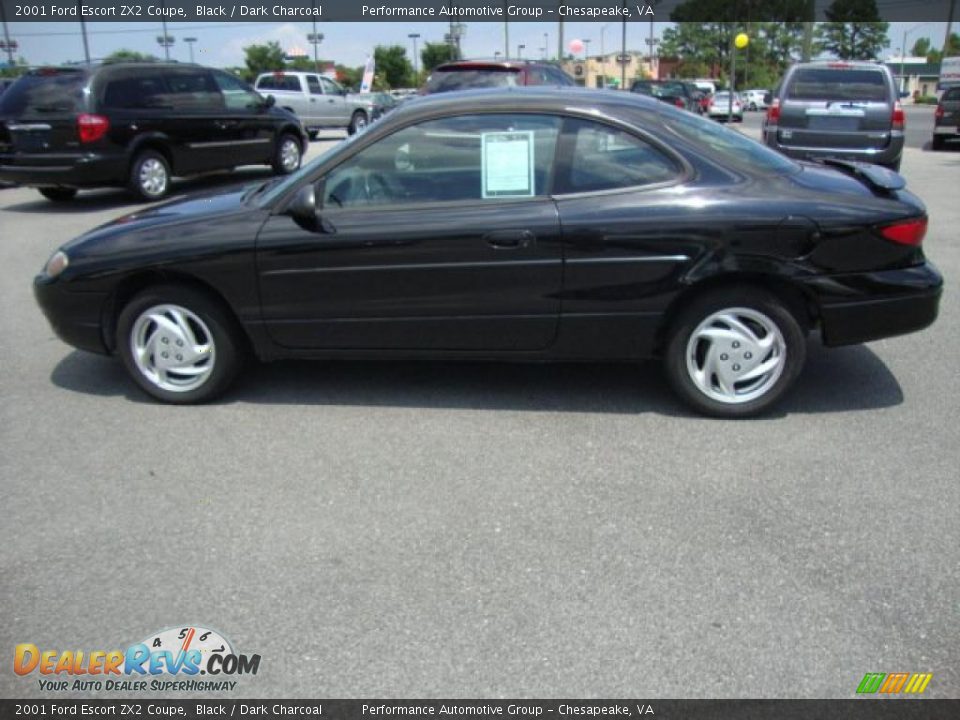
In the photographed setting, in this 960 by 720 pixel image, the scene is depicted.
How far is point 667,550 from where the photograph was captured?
122 inches

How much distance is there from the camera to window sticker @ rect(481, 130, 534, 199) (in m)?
4.13

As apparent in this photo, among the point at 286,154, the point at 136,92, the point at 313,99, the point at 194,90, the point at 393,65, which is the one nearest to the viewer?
the point at 136,92

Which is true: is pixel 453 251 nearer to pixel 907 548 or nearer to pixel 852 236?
pixel 852 236

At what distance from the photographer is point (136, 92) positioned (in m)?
11.2

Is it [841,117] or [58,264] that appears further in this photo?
[841,117]

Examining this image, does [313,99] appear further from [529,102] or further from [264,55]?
[264,55]

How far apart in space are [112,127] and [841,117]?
944 centimetres

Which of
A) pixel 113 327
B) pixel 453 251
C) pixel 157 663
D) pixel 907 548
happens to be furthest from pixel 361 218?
pixel 907 548

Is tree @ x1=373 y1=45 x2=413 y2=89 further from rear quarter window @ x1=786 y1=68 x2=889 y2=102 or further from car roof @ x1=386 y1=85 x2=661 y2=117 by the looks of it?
car roof @ x1=386 y1=85 x2=661 y2=117

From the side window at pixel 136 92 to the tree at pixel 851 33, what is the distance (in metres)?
91.7

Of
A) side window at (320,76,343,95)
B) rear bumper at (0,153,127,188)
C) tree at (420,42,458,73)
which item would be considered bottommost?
rear bumper at (0,153,127,188)

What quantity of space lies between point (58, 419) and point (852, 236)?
4.08m

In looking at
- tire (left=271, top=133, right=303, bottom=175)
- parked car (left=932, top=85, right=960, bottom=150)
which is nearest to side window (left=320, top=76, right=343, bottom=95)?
tire (left=271, top=133, right=303, bottom=175)

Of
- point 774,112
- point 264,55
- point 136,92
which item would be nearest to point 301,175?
point 136,92
